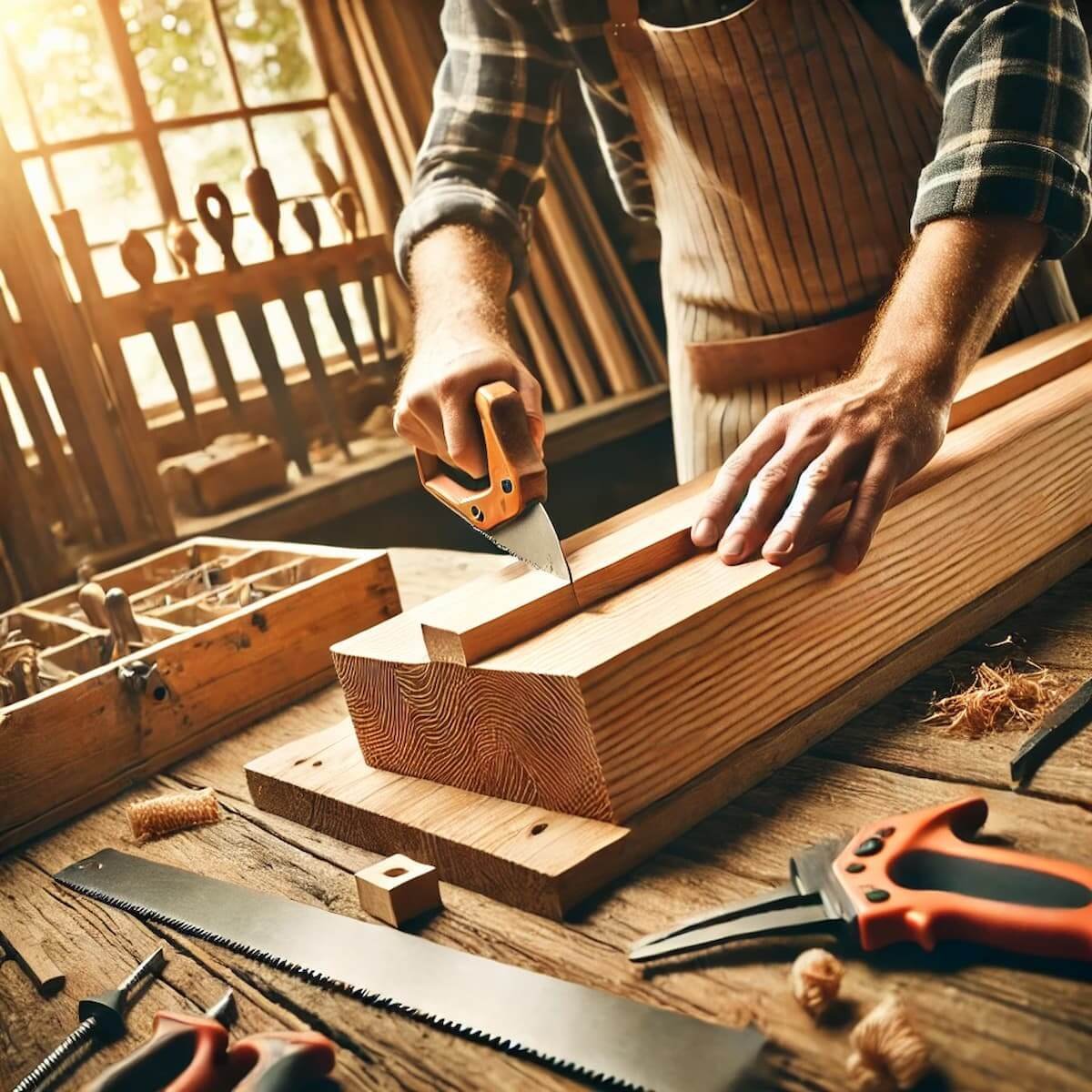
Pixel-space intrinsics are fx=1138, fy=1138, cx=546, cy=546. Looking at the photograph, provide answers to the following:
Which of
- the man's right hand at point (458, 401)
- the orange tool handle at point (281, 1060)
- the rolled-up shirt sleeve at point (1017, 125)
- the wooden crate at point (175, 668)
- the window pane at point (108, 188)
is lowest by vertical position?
the orange tool handle at point (281, 1060)

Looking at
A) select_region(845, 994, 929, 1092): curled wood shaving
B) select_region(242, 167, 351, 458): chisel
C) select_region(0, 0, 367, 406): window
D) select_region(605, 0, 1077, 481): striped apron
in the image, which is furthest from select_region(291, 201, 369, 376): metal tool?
select_region(845, 994, 929, 1092): curled wood shaving

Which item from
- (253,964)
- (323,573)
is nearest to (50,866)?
(253,964)

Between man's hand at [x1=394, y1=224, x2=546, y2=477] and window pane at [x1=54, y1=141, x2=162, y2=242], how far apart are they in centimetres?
200

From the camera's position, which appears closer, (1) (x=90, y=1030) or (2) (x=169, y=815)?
(1) (x=90, y=1030)

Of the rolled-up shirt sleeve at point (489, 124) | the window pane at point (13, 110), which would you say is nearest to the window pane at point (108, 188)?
the window pane at point (13, 110)

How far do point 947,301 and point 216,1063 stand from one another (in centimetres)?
111

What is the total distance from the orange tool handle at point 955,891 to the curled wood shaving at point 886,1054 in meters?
0.10

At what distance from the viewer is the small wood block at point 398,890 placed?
3.39 feet

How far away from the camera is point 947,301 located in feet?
4.45

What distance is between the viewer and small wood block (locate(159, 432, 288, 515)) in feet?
11.0

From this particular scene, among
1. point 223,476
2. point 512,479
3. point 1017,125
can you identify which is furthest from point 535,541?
point 223,476

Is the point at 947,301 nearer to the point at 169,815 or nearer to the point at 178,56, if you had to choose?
the point at 169,815

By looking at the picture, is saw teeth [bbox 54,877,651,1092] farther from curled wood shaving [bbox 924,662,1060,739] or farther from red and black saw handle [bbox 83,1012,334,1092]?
curled wood shaving [bbox 924,662,1060,739]

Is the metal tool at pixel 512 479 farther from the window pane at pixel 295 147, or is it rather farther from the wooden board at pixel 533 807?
the window pane at pixel 295 147
